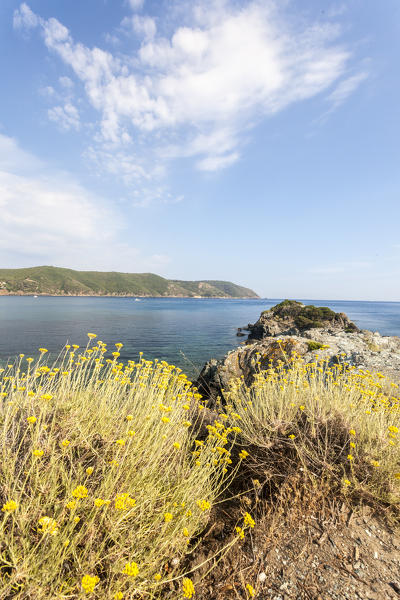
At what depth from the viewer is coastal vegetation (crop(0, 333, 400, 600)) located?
1868mm

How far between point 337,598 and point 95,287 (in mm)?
182626

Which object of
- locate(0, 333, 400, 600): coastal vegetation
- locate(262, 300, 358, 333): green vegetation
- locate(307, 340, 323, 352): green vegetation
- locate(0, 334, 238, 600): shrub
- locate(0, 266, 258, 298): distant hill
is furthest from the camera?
locate(0, 266, 258, 298): distant hill

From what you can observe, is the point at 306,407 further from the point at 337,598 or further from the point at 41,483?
the point at 41,483

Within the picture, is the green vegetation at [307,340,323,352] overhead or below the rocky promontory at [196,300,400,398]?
overhead

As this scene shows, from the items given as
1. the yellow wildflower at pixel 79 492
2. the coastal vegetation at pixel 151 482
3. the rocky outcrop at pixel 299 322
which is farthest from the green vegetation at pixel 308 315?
the yellow wildflower at pixel 79 492

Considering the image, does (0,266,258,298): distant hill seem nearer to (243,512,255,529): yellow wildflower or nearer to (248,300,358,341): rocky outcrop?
(248,300,358,341): rocky outcrop

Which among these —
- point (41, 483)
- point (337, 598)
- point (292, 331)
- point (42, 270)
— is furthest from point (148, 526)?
point (42, 270)

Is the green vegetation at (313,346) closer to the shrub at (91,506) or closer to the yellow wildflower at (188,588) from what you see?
the shrub at (91,506)

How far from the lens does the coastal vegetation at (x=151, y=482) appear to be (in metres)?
1.87

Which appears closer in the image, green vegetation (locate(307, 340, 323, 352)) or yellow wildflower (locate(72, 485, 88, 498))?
yellow wildflower (locate(72, 485, 88, 498))

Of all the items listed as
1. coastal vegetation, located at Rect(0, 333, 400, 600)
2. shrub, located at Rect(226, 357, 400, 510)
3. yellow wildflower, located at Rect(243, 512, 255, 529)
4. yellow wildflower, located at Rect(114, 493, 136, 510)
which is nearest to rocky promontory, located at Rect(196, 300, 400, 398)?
shrub, located at Rect(226, 357, 400, 510)

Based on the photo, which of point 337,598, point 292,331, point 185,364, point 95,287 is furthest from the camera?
point 95,287

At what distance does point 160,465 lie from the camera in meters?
3.02

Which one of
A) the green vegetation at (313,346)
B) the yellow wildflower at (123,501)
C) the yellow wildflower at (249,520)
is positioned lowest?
the green vegetation at (313,346)
